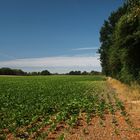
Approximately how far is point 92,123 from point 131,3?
5.24 m

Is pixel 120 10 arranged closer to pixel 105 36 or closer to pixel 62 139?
pixel 105 36

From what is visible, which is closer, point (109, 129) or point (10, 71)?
point (109, 129)

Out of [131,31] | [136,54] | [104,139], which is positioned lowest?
[104,139]

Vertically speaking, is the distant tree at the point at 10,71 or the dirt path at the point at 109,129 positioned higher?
the distant tree at the point at 10,71

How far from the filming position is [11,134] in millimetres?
12539

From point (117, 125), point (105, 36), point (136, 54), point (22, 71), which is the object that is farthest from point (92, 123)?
point (22, 71)

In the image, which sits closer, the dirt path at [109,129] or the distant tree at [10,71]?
the dirt path at [109,129]

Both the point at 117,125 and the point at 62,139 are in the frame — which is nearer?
the point at 62,139

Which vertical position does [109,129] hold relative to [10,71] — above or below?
below

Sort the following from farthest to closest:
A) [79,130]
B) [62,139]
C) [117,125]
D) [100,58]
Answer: [100,58]
[117,125]
[79,130]
[62,139]

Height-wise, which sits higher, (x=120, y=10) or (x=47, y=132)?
(x=120, y=10)

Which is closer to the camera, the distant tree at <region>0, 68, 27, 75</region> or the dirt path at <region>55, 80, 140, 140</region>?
the dirt path at <region>55, 80, 140, 140</region>

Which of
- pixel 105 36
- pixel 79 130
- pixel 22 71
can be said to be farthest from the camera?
pixel 22 71

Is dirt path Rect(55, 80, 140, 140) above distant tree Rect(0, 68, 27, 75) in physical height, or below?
below
